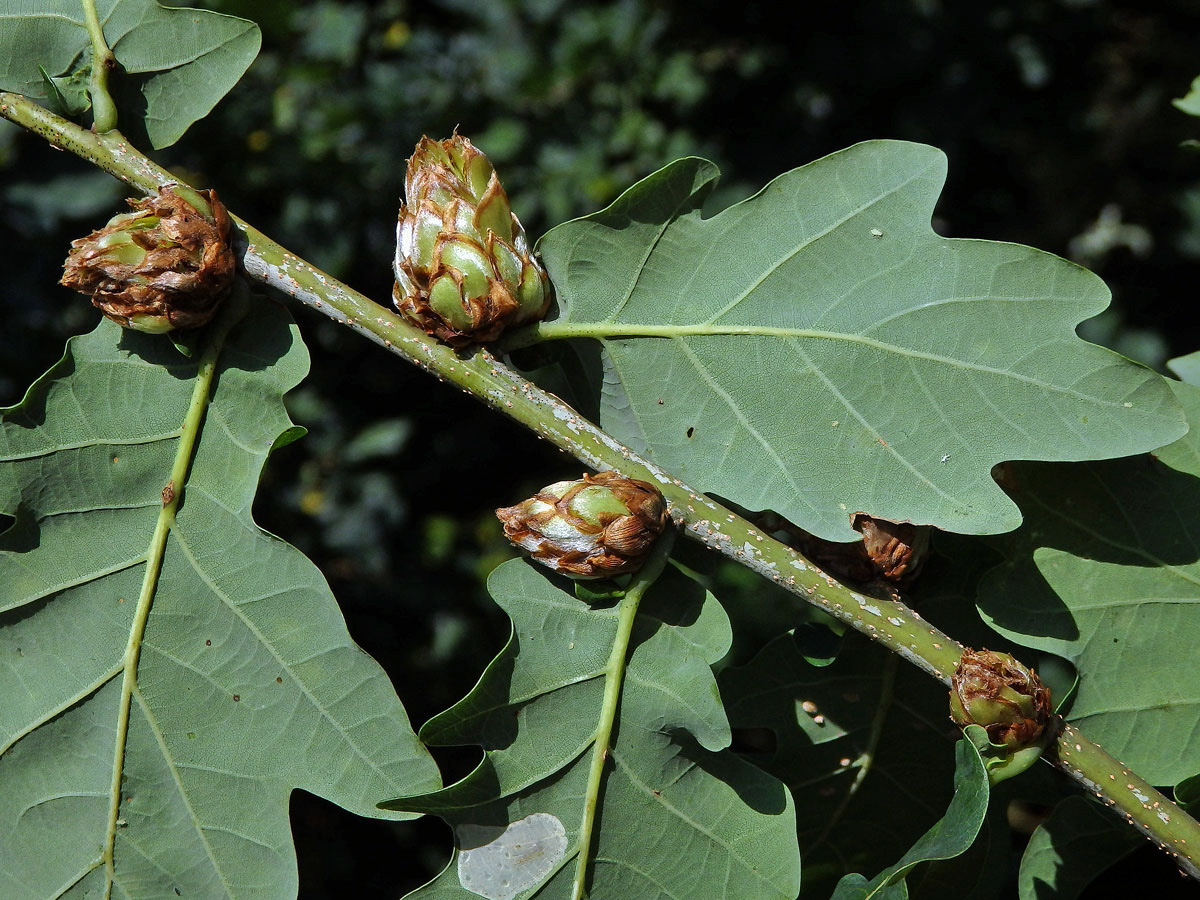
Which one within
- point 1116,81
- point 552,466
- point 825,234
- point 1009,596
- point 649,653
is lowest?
point 552,466

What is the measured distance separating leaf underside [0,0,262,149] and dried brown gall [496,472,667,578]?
0.94 meters

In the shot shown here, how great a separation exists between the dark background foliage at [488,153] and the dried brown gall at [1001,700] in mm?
2360

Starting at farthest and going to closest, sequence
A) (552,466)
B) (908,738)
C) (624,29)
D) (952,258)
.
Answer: (552,466), (624,29), (908,738), (952,258)

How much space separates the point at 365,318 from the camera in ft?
5.57

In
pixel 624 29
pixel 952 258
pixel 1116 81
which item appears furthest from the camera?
pixel 1116 81

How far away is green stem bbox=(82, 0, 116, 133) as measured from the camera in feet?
5.88

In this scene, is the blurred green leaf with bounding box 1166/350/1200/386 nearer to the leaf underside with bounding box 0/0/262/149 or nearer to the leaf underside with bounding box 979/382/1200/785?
the leaf underside with bounding box 979/382/1200/785

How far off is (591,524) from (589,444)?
0.51 feet

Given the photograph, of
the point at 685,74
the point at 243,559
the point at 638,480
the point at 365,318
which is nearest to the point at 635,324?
the point at 638,480

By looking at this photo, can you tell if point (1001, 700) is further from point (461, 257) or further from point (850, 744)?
point (461, 257)

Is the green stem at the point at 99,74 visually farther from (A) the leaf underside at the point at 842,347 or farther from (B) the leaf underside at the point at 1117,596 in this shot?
(B) the leaf underside at the point at 1117,596

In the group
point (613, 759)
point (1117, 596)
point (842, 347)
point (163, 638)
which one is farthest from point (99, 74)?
point (1117, 596)

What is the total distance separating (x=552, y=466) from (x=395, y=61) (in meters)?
1.85

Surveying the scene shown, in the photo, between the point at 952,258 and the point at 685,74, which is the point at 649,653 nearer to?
the point at 952,258
